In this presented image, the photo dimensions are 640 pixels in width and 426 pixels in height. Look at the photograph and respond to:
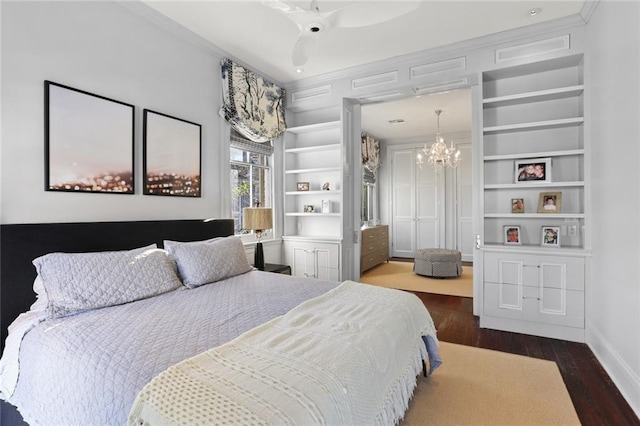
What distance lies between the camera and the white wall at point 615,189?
2053 millimetres

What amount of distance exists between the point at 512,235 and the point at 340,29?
2.75 meters

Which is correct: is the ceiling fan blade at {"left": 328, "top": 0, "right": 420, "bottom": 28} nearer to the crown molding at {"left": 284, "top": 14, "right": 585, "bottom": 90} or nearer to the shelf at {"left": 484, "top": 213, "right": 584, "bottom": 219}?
the crown molding at {"left": 284, "top": 14, "right": 585, "bottom": 90}

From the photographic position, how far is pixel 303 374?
115 centimetres

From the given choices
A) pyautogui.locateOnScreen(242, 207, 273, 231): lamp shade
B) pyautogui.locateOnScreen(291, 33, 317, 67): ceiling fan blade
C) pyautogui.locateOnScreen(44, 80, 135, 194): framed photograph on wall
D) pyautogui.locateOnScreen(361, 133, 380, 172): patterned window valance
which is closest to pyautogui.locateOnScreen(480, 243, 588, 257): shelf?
pyautogui.locateOnScreen(242, 207, 273, 231): lamp shade

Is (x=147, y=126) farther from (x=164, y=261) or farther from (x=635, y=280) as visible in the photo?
(x=635, y=280)

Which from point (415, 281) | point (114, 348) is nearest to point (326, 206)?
point (415, 281)

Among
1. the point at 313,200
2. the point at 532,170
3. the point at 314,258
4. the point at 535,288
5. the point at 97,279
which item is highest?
the point at 532,170

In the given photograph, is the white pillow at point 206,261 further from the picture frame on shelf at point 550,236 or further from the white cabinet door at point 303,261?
the picture frame on shelf at point 550,236

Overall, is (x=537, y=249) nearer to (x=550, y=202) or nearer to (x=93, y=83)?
(x=550, y=202)

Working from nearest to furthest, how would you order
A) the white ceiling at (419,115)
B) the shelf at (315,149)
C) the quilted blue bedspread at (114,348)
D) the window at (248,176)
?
the quilted blue bedspread at (114,348), the window at (248,176), the shelf at (315,149), the white ceiling at (419,115)

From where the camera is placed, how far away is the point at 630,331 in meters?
2.10

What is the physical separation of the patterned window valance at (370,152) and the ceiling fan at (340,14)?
15.5ft

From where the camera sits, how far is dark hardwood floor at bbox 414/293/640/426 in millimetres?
1938

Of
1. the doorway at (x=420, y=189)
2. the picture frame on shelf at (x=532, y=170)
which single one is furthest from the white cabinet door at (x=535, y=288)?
the doorway at (x=420, y=189)
